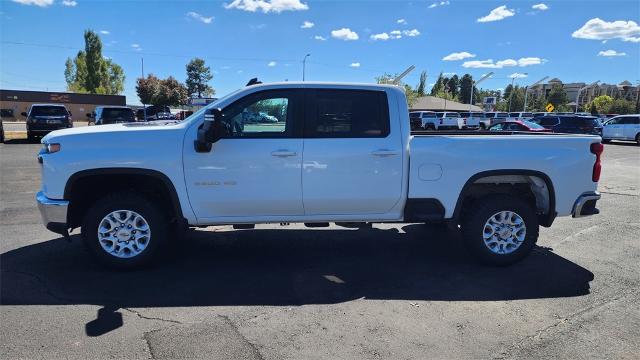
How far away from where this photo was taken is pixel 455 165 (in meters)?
4.91

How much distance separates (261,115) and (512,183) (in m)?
3.05

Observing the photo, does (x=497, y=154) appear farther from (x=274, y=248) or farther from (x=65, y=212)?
(x=65, y=212)

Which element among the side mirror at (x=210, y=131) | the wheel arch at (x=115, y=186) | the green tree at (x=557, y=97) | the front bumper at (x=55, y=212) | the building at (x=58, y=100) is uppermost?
the green tree at (x=557, y=97)

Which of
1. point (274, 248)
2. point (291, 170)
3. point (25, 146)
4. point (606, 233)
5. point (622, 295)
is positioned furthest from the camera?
point (25, 146)

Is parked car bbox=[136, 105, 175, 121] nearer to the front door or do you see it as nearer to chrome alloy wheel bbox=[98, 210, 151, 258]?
chrome alloy wheel bbox=[98, 210, 151, 258]

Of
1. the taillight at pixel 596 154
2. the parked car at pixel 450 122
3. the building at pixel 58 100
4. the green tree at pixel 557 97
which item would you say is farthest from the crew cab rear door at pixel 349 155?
the green tree at pixel 557 97

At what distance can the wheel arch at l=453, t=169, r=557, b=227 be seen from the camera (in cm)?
498

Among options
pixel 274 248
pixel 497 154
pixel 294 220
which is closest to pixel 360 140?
pixel 294 220

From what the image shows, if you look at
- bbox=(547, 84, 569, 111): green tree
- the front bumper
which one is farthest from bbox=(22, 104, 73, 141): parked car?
bbox=(547, 84, 569, 111): green tree

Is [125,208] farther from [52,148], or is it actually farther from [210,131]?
[210,131]

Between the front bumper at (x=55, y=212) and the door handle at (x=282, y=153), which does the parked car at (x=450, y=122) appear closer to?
the door handle at (x=282, y=153)

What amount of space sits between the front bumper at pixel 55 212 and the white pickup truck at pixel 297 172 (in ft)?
0.04

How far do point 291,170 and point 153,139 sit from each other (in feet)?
4.70

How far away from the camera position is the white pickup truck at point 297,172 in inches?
181
